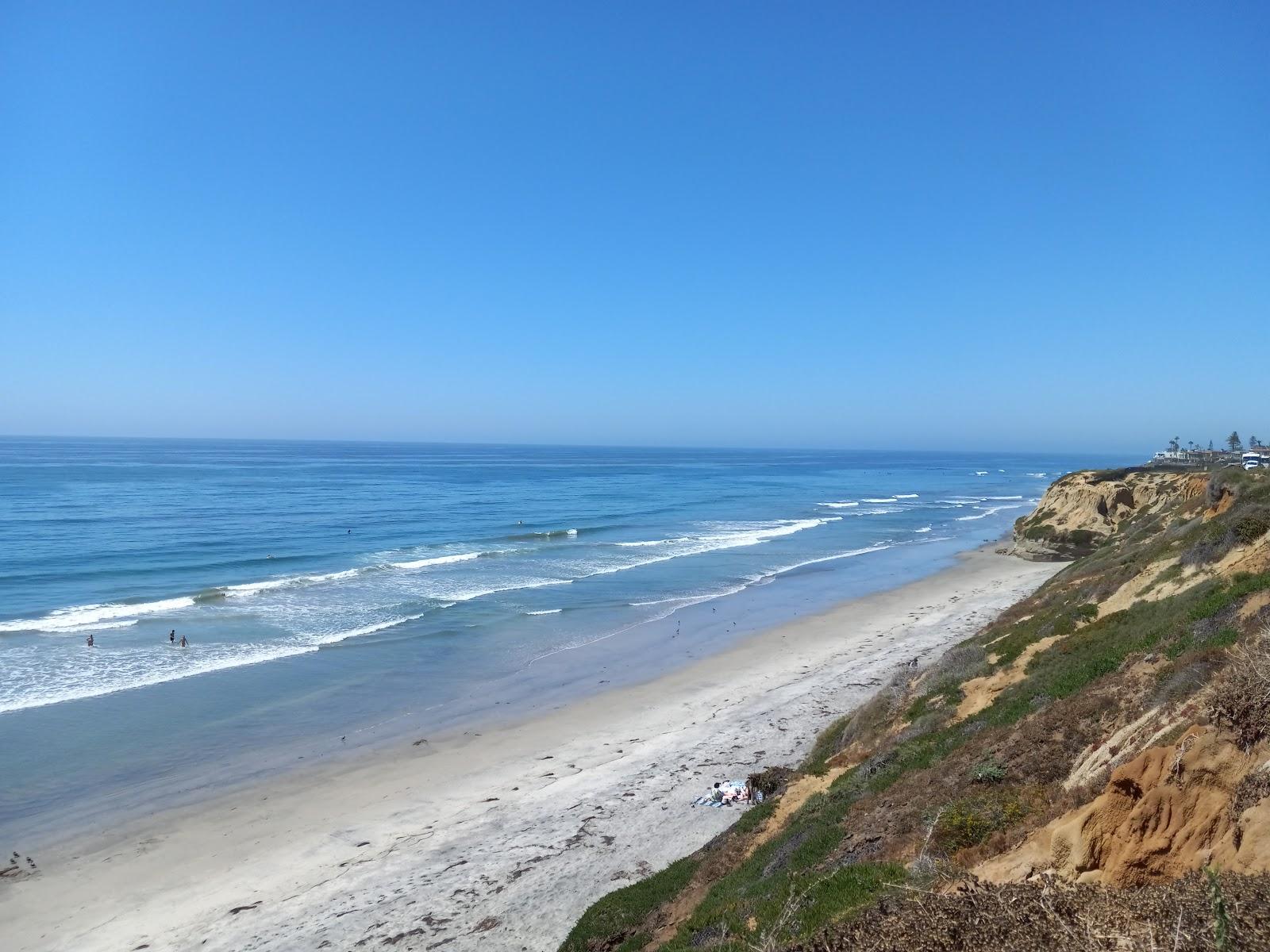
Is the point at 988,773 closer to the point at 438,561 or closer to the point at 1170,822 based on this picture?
the point at 1170,822

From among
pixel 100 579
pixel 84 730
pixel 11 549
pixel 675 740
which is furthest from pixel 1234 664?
pixel 11 549

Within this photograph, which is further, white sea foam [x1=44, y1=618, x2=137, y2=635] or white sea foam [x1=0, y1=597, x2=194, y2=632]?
white sea foam [x1=0, y1=597, x2=194, y2=632]

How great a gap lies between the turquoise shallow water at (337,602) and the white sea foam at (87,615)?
16 cm

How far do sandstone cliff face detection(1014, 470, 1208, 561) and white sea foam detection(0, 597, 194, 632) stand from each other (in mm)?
49241

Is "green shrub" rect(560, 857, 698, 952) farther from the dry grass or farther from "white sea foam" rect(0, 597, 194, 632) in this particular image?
"white sea foam" rect(0, 597, 194, 632)

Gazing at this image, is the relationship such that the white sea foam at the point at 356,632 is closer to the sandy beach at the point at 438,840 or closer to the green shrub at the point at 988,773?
the sandy beach at the point at 438,840

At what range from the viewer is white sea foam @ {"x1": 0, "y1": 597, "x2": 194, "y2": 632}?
31.4m

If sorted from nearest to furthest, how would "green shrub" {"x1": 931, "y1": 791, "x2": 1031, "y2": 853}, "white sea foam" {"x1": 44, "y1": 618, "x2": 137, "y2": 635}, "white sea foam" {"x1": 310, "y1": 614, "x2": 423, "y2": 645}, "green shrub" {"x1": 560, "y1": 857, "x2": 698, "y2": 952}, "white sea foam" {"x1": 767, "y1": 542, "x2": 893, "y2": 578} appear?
"green shrub" {"x1": 931, "y1": 791, "x2": 1031, "y2": 853} → "green shrub" {"x1": 560, "y1": 857, "x2": 698, "y2": 952} → "white sea foam" {"x1": 310, "y1": 614, "x2": 423, "y2": 645} → "white sea foam" {"x1": 44, "y1": 618, "x2": 137, "y2": 635} → "white sea foam" {"x1": 767, "y1": 542, "x2": 893, "y2": 578}

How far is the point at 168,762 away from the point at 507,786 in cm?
915

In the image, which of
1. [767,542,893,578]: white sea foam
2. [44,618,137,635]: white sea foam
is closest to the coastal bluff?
[767,542,893,578]: white sea foam

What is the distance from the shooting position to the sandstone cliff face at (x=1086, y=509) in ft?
151

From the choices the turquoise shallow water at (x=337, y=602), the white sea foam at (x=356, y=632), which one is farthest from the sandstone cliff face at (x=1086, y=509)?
the white sea foam at (x=356, y=632)

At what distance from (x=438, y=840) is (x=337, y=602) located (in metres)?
23.8

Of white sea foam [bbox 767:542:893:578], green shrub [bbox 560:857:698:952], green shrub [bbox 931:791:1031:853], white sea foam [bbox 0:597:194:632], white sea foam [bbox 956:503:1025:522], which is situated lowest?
white sea foam [bbox 0:597:194:632]
